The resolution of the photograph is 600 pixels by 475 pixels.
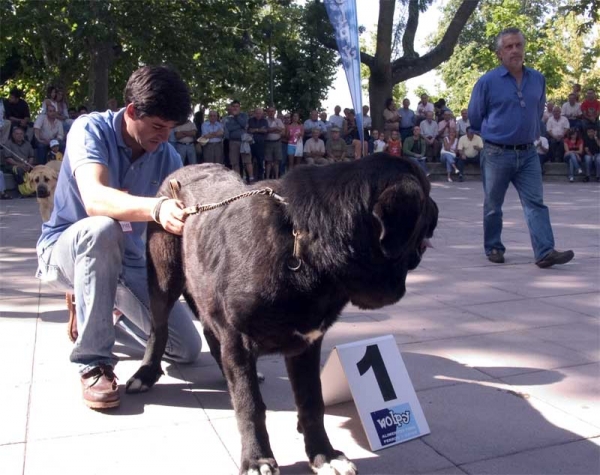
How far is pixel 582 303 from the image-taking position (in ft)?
18.5

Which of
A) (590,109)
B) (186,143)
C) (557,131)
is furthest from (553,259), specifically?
(590,109)

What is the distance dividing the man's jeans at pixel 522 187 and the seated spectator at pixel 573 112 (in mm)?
13157

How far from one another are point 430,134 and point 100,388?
17119 millimetres

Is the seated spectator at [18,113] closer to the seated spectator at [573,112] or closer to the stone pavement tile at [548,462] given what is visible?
the seated spectator at [573,112]

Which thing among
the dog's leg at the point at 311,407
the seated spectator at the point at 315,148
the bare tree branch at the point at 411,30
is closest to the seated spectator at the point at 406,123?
the seated spectator at the point at 315,148

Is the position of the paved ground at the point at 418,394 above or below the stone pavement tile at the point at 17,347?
below

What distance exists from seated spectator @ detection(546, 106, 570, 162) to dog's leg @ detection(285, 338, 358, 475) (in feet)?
58.7

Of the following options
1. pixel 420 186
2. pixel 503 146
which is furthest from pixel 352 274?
pixel 503 146

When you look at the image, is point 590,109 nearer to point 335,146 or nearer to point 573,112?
point 573,112

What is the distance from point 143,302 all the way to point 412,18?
2199 cm

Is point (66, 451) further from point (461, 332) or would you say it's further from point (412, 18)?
point (412, 18)

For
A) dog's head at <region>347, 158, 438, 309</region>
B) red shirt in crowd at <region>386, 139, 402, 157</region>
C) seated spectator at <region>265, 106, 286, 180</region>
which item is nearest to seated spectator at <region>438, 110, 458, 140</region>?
red shirt in crowd at <region>386, 139, 402, 157</region>

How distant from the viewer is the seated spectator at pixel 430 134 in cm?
1955

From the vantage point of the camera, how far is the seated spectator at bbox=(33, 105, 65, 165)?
598 inches
